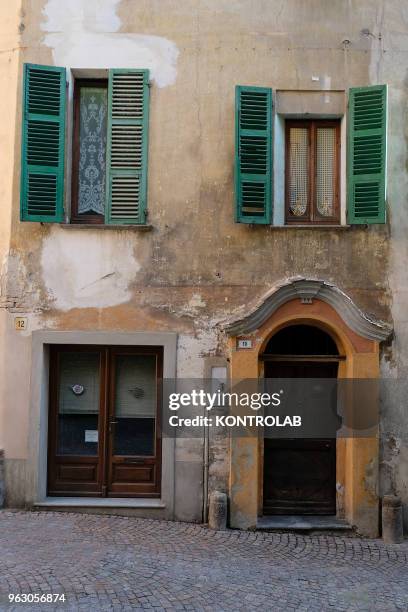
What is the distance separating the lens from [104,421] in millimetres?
8250

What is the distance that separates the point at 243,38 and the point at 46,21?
2628 mm

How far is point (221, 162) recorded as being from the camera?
320 inches

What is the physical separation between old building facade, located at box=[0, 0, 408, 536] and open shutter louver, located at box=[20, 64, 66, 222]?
0.02m

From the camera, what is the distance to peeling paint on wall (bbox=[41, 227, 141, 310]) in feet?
26.4

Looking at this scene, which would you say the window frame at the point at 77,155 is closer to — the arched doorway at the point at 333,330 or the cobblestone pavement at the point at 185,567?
the arched doorway at the point at 333,330


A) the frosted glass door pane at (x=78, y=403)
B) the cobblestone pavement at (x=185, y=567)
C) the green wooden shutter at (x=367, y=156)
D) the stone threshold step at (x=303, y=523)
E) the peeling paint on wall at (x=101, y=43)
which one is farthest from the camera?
the frosted glass door pane at (x=78, y=403)

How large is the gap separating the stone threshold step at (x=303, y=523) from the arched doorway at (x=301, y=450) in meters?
0.14

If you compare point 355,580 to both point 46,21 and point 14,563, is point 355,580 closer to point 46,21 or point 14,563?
point 14,563

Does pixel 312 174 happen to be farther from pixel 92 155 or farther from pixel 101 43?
pixel 101 43

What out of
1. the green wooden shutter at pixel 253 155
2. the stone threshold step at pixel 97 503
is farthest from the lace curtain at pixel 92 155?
the stone threshold step at pixel 97 503

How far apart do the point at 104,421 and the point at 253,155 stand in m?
4.00

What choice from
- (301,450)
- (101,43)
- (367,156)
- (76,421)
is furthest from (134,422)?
(101,43)

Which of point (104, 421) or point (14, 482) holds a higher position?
point (104, 421)

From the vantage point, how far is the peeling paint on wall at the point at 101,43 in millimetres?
8203
